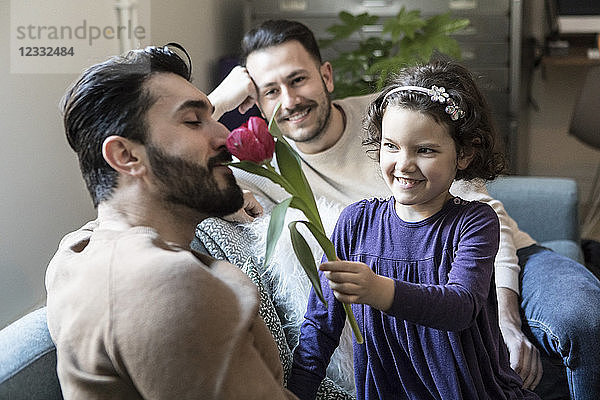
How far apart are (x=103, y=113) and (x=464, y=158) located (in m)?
0.62

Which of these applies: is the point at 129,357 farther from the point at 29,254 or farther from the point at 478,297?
the point at 29,254

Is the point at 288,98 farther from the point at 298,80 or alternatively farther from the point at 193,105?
the point at 193,105

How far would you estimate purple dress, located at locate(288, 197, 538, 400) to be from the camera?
1.26 metres

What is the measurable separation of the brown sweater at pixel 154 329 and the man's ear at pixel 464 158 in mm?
520

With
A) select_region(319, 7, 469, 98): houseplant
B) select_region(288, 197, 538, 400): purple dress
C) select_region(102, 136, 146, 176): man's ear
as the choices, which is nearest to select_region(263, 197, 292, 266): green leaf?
select_region(102, 136, 146, 176): man's ear

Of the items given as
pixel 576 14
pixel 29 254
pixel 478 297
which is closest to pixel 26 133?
pixel 29 254

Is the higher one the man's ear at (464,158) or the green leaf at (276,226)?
the green leaf at (276,226)

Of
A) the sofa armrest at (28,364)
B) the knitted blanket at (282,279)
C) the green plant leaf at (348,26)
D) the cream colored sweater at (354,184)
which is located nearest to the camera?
the sofa armrest at (28,364)

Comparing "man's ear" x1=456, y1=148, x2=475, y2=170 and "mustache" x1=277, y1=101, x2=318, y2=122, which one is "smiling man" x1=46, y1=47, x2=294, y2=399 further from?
A: "mustache" x1=277, y1=101, x2=318, y2=122

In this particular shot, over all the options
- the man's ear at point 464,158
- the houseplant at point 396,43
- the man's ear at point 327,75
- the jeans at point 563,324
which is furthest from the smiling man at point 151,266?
the houseplant at point 396,43

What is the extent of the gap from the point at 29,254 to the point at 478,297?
130 cm

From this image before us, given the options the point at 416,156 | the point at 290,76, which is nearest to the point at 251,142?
the point at 416,156

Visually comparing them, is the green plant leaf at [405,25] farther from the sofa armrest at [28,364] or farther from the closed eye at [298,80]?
the sofa armrest at [28,364]

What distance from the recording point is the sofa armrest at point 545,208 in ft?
8.71
